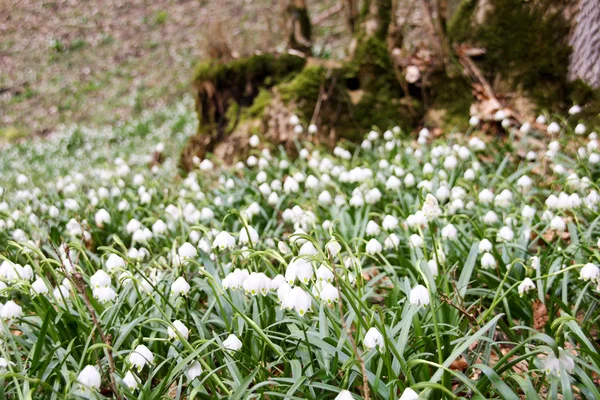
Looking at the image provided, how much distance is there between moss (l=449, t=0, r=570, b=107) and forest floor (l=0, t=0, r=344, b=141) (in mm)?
7283

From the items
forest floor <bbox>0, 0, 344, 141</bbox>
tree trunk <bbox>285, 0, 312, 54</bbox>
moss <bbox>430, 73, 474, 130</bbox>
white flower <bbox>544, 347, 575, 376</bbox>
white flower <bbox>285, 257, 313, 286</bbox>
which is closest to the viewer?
white flower <bbox>544, 347, 575, 376</bbox>

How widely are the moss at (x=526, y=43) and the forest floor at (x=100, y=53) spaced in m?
7.28

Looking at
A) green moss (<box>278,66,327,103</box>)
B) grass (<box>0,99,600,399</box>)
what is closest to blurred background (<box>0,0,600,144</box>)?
green moss (<box>278,66,327,103</box>)

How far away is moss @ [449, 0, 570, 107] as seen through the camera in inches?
179

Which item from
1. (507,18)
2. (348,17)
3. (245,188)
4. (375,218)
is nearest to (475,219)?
(375,218)

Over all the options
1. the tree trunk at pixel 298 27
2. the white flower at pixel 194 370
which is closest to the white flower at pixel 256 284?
the white flower at pixel 194 370

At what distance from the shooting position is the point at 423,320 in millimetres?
1982

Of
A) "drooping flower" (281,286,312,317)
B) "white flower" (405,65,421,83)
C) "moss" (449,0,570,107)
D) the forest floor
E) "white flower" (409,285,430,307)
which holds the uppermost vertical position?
"moss" (449,0,570,107)

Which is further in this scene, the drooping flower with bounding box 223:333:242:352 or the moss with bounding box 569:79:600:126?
the moss with bounding box 569:79:600:126

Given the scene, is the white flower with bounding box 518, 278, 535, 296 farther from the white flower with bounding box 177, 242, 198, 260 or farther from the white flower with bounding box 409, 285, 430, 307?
the white flower with bounding box 177, 242, 198, 260

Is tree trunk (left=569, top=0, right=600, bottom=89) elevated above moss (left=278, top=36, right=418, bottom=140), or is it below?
above

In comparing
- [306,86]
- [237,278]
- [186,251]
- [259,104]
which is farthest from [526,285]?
[259,104]

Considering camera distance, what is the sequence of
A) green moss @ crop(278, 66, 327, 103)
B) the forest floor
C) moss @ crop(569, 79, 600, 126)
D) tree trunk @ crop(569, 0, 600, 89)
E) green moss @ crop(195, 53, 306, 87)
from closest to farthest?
→ tree trunk @ crop(569, 0, 600, 89)
moss @ crop(569, 79, 600, 126)
green moss @ crop(278, 66, 327, 103)
green moss @ crop(195, 53, 306, 87)
the forest floor

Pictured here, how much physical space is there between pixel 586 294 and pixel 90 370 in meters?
1.91
